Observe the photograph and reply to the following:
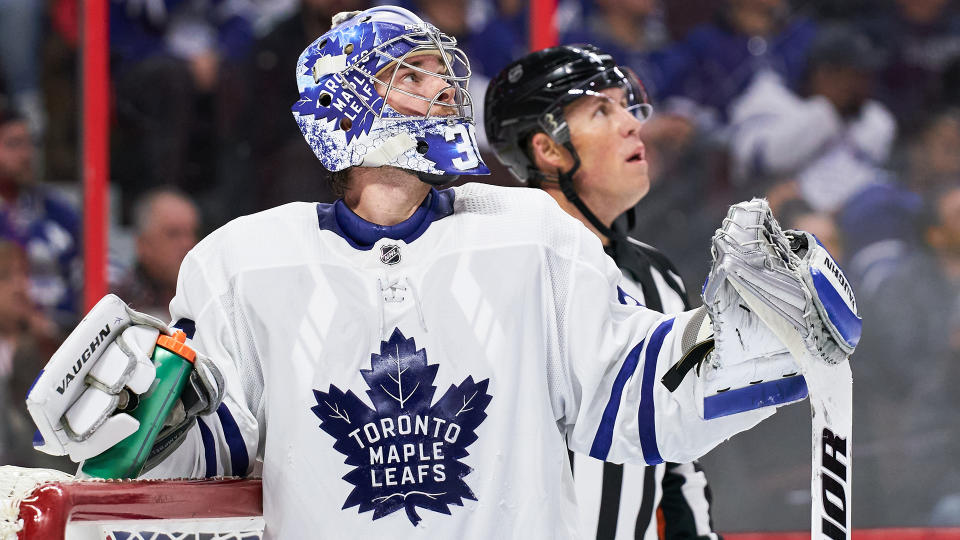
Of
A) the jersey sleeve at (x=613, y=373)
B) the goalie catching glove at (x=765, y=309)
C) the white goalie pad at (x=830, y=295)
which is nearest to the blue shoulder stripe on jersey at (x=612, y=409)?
the jersey sleeve at (x=613, y=373)

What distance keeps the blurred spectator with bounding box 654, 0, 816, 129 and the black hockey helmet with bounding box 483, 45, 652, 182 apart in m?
1.40

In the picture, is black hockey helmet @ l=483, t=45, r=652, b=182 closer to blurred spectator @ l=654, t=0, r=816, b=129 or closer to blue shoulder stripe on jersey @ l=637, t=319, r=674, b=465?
blue shoulder stripe on jersey @ l=637, t=319, r=674, b=465

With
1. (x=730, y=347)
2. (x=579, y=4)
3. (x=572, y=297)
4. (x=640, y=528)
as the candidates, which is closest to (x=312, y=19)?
(x=579, y=4)

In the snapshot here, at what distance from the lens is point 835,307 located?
A: 134 centimetres

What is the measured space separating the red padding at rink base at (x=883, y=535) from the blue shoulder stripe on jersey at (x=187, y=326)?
8.36 feet

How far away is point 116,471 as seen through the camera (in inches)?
58.3

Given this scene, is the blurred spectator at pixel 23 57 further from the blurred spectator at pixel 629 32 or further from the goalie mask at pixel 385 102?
the goalie mask at pixel 385 102

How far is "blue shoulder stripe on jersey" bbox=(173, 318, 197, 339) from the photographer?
5.51ft

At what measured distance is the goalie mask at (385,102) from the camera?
65.5 inches

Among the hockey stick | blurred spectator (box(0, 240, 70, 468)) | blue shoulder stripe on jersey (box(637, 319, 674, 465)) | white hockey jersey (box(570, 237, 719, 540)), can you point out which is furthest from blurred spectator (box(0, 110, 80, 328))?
the hockey stick

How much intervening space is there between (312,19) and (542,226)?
2.32 metres

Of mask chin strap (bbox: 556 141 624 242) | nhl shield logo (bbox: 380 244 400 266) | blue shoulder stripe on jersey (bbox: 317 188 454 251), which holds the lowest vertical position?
nhl shield logo (bbox: 380 244 400 266)

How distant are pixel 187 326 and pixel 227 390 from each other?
4.9 inches

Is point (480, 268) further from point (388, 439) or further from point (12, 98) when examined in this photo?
point (12, 98)
